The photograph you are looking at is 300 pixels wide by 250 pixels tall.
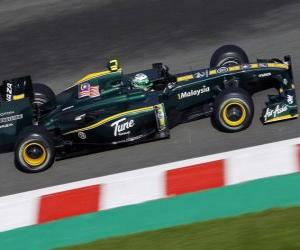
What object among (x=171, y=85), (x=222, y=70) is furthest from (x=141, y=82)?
(x=222, y=70)

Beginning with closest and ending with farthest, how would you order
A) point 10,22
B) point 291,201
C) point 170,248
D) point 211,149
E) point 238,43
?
1. point 170,248
2. point 291,201
3. point 211,149
4. point 238,43
5. point 10,22

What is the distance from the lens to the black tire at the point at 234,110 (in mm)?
9320

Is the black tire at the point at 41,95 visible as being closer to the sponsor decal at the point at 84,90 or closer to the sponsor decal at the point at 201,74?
the sponsor decal at the point at 84,90

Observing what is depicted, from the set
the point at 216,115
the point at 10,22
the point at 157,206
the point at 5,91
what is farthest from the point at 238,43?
the point at 157,206

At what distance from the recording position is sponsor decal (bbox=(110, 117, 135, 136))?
9.43 meters

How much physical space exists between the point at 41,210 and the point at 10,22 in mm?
9606

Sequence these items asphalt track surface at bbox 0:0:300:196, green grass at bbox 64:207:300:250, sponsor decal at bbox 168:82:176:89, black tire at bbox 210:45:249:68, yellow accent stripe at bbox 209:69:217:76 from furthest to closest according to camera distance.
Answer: asphalt track surface at bbox 0:0:300:196, black tire at bbox 210:45:249:68, yellow accent stripe at bbox 209:69:217:76, sponsor decal at bbox 168:82:176:89, green grass at bbox 64:207:300:250

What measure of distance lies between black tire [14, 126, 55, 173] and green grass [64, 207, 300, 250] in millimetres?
3142

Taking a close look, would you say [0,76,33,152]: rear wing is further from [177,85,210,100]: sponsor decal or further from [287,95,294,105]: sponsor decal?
[287,95,294,105]: sponsor decal

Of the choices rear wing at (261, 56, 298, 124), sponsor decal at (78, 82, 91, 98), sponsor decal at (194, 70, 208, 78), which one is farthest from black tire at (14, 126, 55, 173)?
rear wing at (261, 56, 298, 124)

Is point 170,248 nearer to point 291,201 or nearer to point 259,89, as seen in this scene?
point 291,201

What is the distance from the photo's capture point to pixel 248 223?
609cm

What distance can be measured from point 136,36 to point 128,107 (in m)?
4.45

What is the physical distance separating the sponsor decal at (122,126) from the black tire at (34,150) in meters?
0.85
